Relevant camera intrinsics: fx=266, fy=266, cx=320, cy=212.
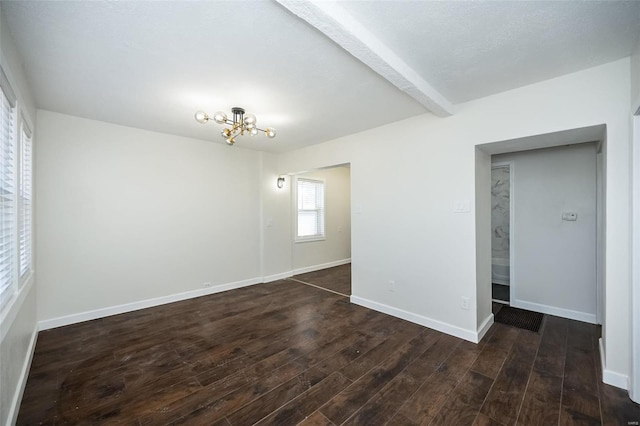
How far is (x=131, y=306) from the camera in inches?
143

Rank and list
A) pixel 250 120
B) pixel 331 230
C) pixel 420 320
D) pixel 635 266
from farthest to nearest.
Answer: pixel 331 230
pixel 420 320
pixel 250 120
pixel 635 266

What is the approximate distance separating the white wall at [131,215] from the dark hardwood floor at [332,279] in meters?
1.14

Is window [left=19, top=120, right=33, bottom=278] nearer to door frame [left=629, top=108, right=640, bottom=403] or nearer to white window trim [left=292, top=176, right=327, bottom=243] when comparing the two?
white window trim [left=292, top=176, right=327, bottom=243]

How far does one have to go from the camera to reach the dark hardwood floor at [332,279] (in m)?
4.65

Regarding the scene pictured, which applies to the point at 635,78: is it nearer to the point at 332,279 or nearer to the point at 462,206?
the point at 462,206

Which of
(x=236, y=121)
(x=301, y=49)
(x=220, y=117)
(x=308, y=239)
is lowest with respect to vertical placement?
(x=308, y=239)

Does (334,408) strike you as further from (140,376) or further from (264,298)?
(264,298)

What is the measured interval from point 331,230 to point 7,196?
5.23 m

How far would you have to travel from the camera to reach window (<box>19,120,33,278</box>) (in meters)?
2.42

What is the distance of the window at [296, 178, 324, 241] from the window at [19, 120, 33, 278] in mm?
3874

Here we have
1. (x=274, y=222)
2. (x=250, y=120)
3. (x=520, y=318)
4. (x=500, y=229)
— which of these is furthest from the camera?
(x=274, y=222)

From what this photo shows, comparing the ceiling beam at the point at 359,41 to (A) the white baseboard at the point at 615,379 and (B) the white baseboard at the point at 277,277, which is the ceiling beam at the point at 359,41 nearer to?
(A) the white baseboard at the point at 615,379

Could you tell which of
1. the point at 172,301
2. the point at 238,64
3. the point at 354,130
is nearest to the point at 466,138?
the point at 354,130

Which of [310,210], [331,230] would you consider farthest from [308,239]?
[331,230]
